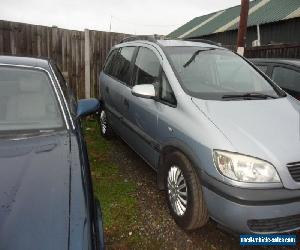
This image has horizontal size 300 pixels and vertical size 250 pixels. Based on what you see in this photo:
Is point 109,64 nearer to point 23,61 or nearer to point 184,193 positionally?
point 23,61

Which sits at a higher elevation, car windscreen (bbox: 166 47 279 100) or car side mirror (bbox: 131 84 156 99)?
car windscreen (bbox: 166 47 279 100)

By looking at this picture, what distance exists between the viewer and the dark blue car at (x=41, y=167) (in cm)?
172

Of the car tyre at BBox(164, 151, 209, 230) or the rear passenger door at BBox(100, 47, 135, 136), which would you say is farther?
the rear passenger door at BBox(100, 47, 135, 136)

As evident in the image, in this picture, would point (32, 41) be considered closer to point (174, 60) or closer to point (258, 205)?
point (174, 60)

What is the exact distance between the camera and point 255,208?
2850 millimetres

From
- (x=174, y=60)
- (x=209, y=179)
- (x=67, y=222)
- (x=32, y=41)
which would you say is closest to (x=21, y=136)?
(x=67, y=222)

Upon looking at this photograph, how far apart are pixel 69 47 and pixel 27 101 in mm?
5559

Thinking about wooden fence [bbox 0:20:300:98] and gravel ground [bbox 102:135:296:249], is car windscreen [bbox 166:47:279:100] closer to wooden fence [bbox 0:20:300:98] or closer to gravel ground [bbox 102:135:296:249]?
gravel ground [bbox 102:135:296:249]

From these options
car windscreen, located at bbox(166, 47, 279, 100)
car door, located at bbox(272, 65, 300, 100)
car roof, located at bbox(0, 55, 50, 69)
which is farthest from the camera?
car door, located at bbox(272, 65, 300, 100)

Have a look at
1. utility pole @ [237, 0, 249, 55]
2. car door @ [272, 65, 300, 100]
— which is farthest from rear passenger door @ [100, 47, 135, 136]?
utility pole @ [237, 0, 249, 55]

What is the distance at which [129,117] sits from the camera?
495cm

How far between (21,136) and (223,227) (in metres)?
1.88

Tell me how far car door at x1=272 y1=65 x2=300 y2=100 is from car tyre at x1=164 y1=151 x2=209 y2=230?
3.15 meters

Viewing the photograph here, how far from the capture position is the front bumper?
2844 mm
